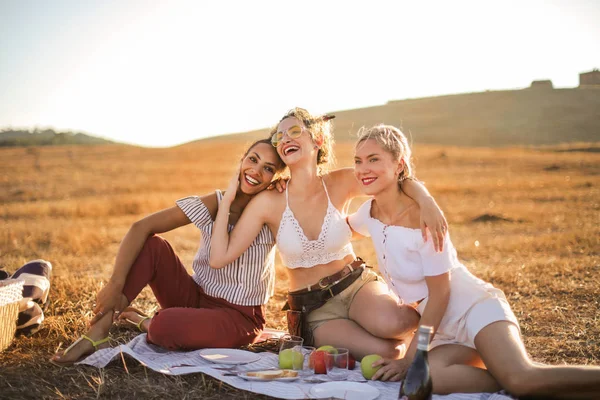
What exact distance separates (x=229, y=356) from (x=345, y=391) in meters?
1.17

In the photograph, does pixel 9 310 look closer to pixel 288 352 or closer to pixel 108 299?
pixel 108 299

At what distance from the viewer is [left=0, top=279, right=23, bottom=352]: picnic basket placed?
16.2ft

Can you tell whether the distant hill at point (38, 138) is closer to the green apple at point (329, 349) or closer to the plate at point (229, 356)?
the plate at point (229, 356)

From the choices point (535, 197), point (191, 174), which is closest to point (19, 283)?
point (535, 197)

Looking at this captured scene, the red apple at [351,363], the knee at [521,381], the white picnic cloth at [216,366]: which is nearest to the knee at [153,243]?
→ the white picnic cloth at [216,366]

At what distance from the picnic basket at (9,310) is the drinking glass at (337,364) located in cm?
279

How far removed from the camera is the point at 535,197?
742 inches

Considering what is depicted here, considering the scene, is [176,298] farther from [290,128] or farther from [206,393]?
[290,128]

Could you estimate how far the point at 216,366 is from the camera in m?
4.48

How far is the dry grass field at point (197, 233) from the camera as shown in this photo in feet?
15.0

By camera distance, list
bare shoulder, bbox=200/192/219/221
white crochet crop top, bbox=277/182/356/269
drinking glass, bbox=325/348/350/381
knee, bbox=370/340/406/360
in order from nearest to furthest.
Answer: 1. drinking glass, bbox=325/348/350/381
2. knee, bbox=370/340/406/360
3. white crochet crop top, bbox=277/182/356/269
4. bare shoulder, bbox=200/192/219/221

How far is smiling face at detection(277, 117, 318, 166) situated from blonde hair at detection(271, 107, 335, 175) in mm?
71

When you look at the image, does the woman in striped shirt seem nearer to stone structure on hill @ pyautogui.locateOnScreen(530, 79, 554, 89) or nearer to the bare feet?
the bare feet

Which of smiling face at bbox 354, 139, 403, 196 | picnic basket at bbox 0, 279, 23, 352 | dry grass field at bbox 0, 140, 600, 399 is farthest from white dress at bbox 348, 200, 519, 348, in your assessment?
picnic basket at bbox 0, 279, 23, 352
